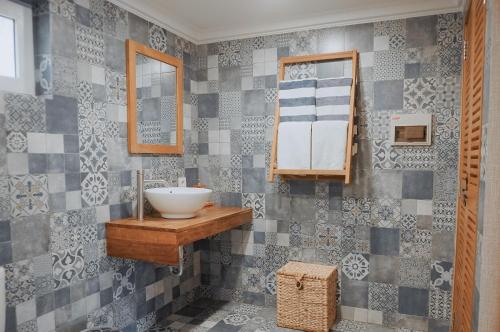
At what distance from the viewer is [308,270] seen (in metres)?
2.61

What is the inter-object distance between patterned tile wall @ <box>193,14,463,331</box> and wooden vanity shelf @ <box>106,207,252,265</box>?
29.3 inches

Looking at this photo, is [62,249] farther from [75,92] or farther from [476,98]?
[476,98]

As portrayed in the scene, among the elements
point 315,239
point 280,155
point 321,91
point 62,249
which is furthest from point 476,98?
point 62,249

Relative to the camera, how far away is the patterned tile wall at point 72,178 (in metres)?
1.75

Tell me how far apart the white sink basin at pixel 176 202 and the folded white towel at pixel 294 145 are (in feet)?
2.08

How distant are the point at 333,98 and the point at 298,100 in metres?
0.25

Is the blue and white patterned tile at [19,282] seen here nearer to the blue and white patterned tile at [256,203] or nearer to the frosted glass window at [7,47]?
the frosted glass window at [7,47]

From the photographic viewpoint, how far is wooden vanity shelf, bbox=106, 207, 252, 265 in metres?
2.04

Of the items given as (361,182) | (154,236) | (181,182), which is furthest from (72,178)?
(361,182)

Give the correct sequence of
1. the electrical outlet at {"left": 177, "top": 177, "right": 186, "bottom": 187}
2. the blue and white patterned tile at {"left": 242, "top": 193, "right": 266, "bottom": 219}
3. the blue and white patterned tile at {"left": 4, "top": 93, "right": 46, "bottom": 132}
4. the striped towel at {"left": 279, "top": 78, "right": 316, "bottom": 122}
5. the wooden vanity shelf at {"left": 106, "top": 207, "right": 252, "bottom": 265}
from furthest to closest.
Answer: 1. the blue and white patterned tile at {"left": 242, "top": 193, "right": 266, "bottom": 219}
2. the electrical outlet at {"left": 177, "top": 177, "right": 186, "bottom": 187}
3. the striped towel at {"left": 279, "top": 78, "right": 316, "bottom": 122}
4. the wooden vanity shelf at {"left": 106, "top": 207, "right": 252, "bottom": 265}
5. the blue and white patterned tile at {"left": 4, "top": 93, "right": 46, "bottom": 132}

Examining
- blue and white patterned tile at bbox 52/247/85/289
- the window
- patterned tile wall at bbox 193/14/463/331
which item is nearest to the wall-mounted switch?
patterned tile wall at bbox 193/14/463/331

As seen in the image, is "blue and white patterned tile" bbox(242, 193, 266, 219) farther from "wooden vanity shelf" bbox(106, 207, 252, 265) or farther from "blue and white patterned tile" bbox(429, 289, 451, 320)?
"blue and white patterned tile" bbox(429, 289, 451, 320)

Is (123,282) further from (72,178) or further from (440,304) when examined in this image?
(440,304)

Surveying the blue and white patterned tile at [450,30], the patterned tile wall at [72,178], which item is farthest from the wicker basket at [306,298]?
the blue and white patterned tile at [450,30]
